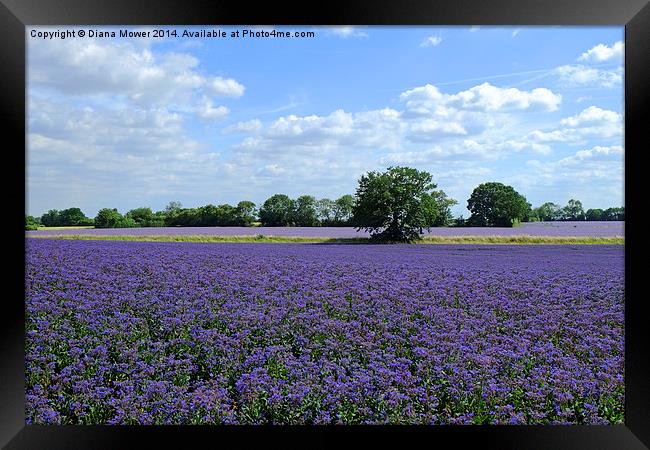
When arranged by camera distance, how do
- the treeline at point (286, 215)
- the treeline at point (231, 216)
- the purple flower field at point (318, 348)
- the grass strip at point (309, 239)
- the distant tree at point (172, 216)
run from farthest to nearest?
1. the grass strip at point (309, 239)
2. the distant tree at point (172, 216)
3. the treeline at point (231, 216)
4. the treeline at point (286, 215)
5. the purple flower field at point (318, 348)

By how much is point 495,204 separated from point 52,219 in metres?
4.92

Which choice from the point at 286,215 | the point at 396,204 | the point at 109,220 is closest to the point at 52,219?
the point at 109,220

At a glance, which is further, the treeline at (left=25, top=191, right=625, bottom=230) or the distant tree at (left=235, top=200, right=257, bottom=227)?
the distant tree at (left=235, top=200, right=257, bottom=227)

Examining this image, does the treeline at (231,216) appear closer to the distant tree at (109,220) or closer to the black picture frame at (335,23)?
the distant tree at (109,220)

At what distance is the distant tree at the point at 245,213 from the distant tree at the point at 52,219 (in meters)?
1.98

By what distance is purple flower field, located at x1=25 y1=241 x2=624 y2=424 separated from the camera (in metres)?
2.60

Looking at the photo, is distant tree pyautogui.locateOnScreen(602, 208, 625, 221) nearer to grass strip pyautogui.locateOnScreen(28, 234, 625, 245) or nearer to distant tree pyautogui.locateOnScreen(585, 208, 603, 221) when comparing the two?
distant tree pyautogui.locateOnScreen(585, 208, 603, 221)

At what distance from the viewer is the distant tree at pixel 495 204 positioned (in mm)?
4852

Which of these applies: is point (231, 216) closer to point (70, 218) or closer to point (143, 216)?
point (143, 216)

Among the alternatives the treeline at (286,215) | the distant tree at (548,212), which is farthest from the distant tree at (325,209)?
the distant tree at (548,212)

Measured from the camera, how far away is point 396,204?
6676 millimetres

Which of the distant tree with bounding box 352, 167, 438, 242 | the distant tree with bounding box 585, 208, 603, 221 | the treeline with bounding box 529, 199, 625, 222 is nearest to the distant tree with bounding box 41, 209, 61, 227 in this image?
the distant tree with bounding box 352, 167, 438, 242

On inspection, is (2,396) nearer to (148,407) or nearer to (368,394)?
(148,407)

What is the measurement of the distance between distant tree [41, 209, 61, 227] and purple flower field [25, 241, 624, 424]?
39.4 inches
